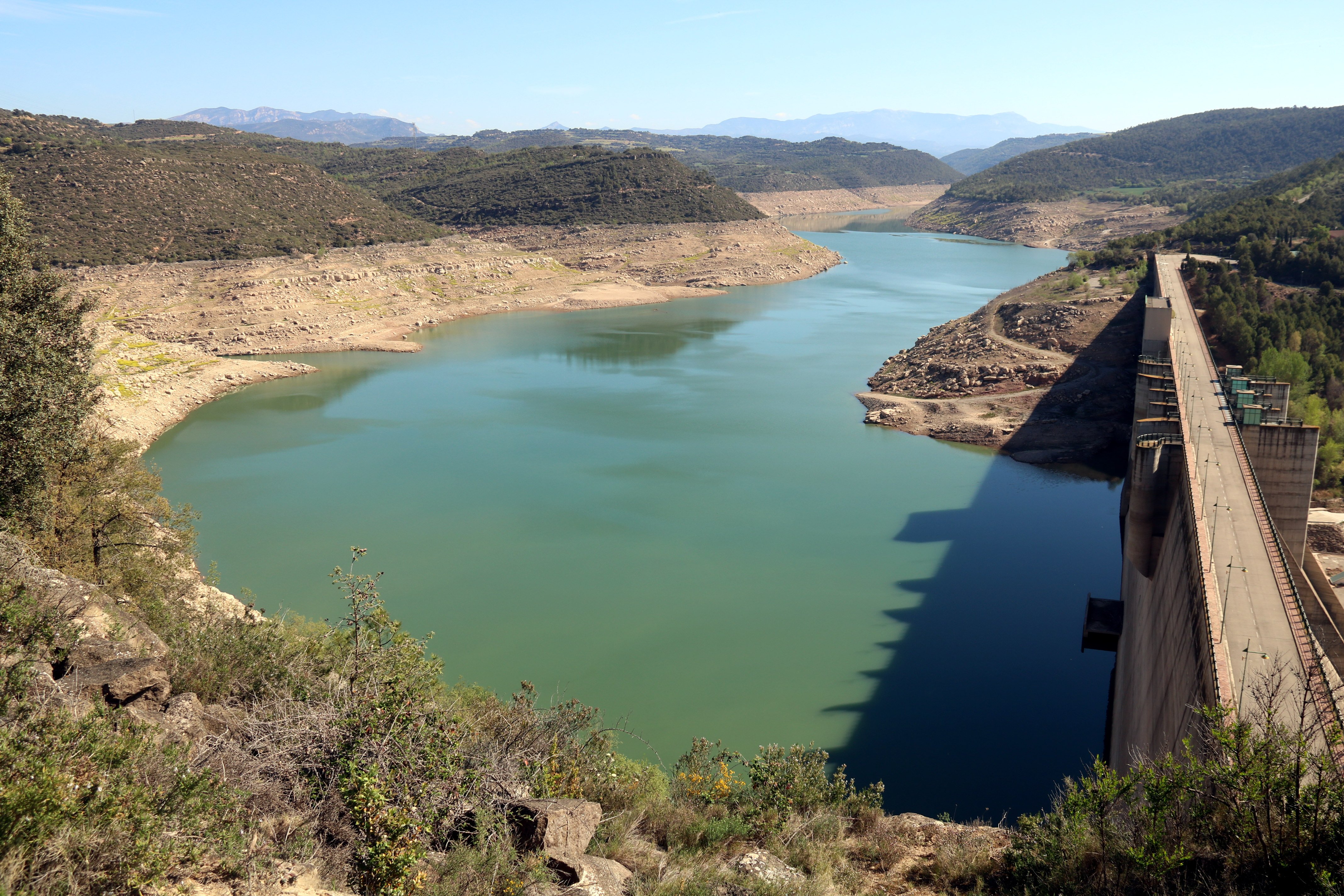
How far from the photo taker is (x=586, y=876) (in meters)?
8.25

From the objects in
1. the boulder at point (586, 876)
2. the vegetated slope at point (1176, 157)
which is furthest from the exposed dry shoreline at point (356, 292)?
the vegetated slope at point (1176, 157)

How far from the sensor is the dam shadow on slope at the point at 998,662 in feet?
50.6

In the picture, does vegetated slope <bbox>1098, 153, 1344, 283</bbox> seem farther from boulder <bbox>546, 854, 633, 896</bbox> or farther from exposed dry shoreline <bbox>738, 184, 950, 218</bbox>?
exposed dry shoreline <bbox>738, 184, 950, 218</bbox>

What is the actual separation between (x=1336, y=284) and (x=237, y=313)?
191 ft

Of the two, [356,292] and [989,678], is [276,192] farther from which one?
[989,678]

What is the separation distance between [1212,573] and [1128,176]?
16796 centimetres

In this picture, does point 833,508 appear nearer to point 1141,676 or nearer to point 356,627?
point 1141,676

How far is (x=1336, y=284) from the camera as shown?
40.7m

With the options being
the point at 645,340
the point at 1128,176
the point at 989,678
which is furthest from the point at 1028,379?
the point at 1128,176

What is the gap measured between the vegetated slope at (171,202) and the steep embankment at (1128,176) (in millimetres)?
87667

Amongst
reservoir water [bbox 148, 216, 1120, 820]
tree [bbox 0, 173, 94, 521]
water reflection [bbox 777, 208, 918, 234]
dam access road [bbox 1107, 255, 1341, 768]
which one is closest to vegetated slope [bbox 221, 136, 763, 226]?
water reflection [bbox 777, 208, 918, 234]

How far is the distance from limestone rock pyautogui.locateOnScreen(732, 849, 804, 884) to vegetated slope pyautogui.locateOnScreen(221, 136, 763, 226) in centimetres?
8275

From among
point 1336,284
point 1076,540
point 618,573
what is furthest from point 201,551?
point 1336,284

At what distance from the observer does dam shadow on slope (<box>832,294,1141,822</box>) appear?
15.4 meters
